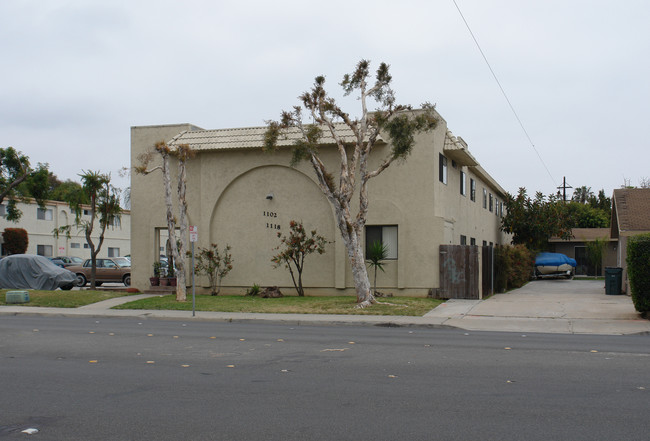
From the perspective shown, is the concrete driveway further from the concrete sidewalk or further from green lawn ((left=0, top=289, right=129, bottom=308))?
green lawn ((left=0, top=289, right=129, bottom=308))

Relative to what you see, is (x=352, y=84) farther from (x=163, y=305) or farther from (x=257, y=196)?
(x=163, y=305)

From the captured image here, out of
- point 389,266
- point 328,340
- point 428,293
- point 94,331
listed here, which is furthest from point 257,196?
point 328,340

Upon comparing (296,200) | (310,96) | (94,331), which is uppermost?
(310,96)

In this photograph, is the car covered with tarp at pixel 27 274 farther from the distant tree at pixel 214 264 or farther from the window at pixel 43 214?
the window at pixel 43 214

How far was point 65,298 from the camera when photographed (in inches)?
894

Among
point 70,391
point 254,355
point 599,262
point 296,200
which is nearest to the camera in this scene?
point 70,391

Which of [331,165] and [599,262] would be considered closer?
[331,165]

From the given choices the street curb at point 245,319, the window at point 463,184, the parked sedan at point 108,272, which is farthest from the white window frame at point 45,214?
A: the window at point 463,184

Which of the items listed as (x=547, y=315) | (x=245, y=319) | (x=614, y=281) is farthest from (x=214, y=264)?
(x=614, y=281)

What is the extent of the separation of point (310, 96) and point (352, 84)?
1.40m

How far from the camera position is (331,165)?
2416 cm

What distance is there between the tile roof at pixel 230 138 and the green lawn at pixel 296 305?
568 cm

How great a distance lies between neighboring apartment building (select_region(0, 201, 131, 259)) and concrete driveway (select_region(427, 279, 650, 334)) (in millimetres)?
37576

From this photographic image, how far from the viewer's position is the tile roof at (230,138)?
79.4 feet
